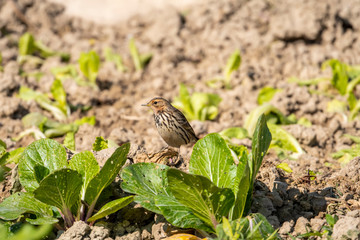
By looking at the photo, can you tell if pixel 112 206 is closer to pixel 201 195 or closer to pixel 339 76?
pixel 201 195

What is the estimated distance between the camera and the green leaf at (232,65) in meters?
8.13

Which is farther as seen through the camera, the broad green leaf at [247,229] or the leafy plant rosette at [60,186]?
the leafy plant rosette at [60,186]

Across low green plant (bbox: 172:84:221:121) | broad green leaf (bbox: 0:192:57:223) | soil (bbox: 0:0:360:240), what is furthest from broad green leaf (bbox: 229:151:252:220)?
low green plant (bbox: 172:84:221:121)

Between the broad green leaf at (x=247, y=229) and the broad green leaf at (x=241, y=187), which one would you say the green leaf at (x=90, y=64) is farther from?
the broad green leaf at (x=247, y=229)

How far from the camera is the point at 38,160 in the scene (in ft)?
13.2

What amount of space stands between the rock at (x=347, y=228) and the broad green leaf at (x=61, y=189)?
1.97 m

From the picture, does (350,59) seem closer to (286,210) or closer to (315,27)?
(315,27)

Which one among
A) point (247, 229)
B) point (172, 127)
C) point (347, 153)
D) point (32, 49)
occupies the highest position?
point (32, 49)

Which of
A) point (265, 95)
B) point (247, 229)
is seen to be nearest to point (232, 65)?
point (265, 95)

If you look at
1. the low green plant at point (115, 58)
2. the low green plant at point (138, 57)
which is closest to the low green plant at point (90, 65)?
the low green plant at point (115, 58)

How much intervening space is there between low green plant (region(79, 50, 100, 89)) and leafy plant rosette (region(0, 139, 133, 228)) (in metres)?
4.15

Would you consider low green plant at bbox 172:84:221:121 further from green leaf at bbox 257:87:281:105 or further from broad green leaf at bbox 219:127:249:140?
broad green leaf at bbox 219:127:249:140

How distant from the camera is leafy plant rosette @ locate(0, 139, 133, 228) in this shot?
12.0 feet

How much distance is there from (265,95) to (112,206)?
441 cm
